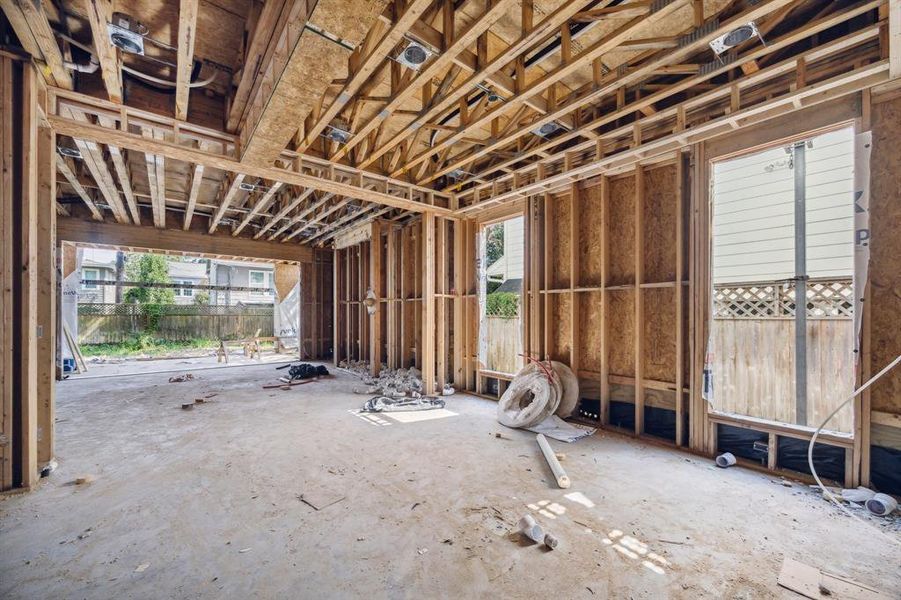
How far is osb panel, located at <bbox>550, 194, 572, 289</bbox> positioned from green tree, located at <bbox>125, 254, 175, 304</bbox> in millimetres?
18205

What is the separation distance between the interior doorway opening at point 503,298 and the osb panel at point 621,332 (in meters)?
1.50

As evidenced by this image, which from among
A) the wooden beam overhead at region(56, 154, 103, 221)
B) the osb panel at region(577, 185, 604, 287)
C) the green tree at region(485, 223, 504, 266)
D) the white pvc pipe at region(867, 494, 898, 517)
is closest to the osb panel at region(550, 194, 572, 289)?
the osb panel at region(577, 185, 604, 287)

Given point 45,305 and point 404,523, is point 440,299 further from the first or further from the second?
point 45,305

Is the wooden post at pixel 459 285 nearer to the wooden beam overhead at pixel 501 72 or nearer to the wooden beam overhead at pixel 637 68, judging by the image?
the wooden beam overhead at pixel 501 72

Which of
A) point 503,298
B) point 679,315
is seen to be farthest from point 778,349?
point 503,298

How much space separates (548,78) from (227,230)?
9388mm

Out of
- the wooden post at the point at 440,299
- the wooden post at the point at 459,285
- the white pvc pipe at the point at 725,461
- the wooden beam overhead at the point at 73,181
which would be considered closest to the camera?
the white pvc pipe at the point at 725,461

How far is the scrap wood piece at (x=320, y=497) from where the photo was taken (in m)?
2.79

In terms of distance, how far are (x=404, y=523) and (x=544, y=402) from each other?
260 cm

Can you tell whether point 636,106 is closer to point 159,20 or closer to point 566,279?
point 566,279

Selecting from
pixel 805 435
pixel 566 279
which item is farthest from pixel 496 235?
pixel 805 435

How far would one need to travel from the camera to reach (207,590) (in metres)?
1.92

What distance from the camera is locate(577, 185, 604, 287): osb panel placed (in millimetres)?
4863

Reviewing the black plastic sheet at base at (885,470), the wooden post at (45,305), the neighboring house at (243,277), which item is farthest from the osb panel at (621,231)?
the neighboring house at (243,277)
